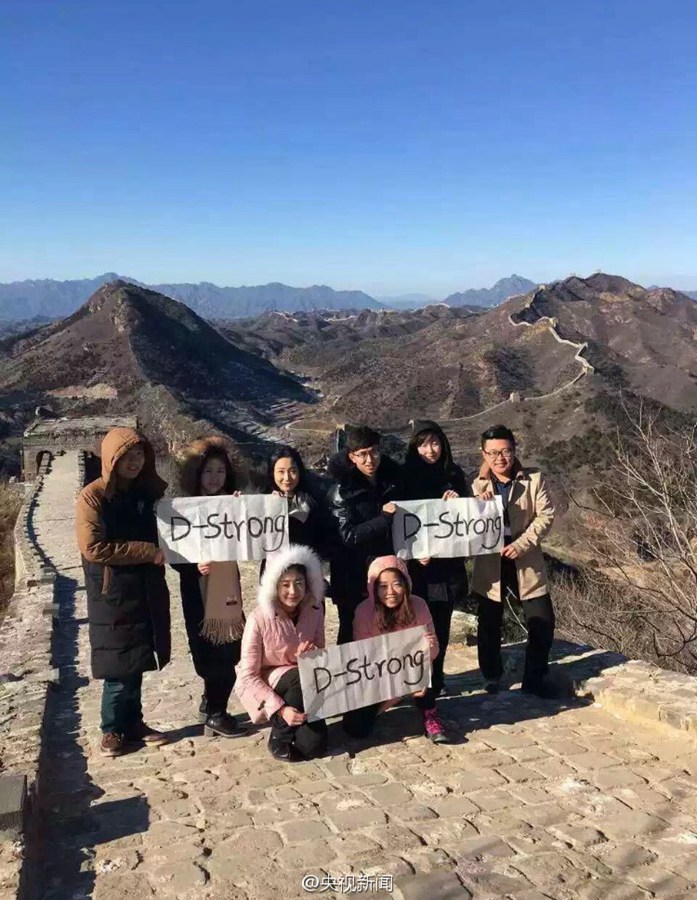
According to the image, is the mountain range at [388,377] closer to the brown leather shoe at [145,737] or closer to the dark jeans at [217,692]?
the dark jeans at [217,692]

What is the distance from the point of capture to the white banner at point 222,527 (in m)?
5.27

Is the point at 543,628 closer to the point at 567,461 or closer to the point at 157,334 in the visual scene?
the point at 567,461

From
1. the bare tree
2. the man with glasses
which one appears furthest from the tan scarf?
the bare tree

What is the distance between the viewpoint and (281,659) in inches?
194

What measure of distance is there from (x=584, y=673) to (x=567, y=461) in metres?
40.2

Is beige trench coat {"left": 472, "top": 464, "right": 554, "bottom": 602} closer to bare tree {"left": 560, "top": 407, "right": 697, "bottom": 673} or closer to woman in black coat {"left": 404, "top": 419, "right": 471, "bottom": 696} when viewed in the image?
woman in black coat {"left": 404, "top": 419, "right": 471, "bottom": 696}

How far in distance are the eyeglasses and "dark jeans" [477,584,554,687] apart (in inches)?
57.9

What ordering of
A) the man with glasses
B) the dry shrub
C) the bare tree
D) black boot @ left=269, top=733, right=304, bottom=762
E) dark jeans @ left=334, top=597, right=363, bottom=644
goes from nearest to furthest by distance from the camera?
black boot @ left=269, top=733, right=304, bottom=762 < dark jeans @ left=334, top=597, right=363, bottom=644 < the man with glasses < the bare tree < the dry shrub

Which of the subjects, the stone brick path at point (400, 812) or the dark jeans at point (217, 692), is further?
the dark jeans at point (217, 692)

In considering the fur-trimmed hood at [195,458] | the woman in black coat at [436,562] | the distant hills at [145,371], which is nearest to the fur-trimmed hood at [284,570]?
the fur-trimmed hood at [195,458]

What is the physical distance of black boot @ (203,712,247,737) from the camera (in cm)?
538

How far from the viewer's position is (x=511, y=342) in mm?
93562

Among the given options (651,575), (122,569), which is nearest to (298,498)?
(122,569)

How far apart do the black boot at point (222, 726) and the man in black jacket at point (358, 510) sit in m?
0.89
